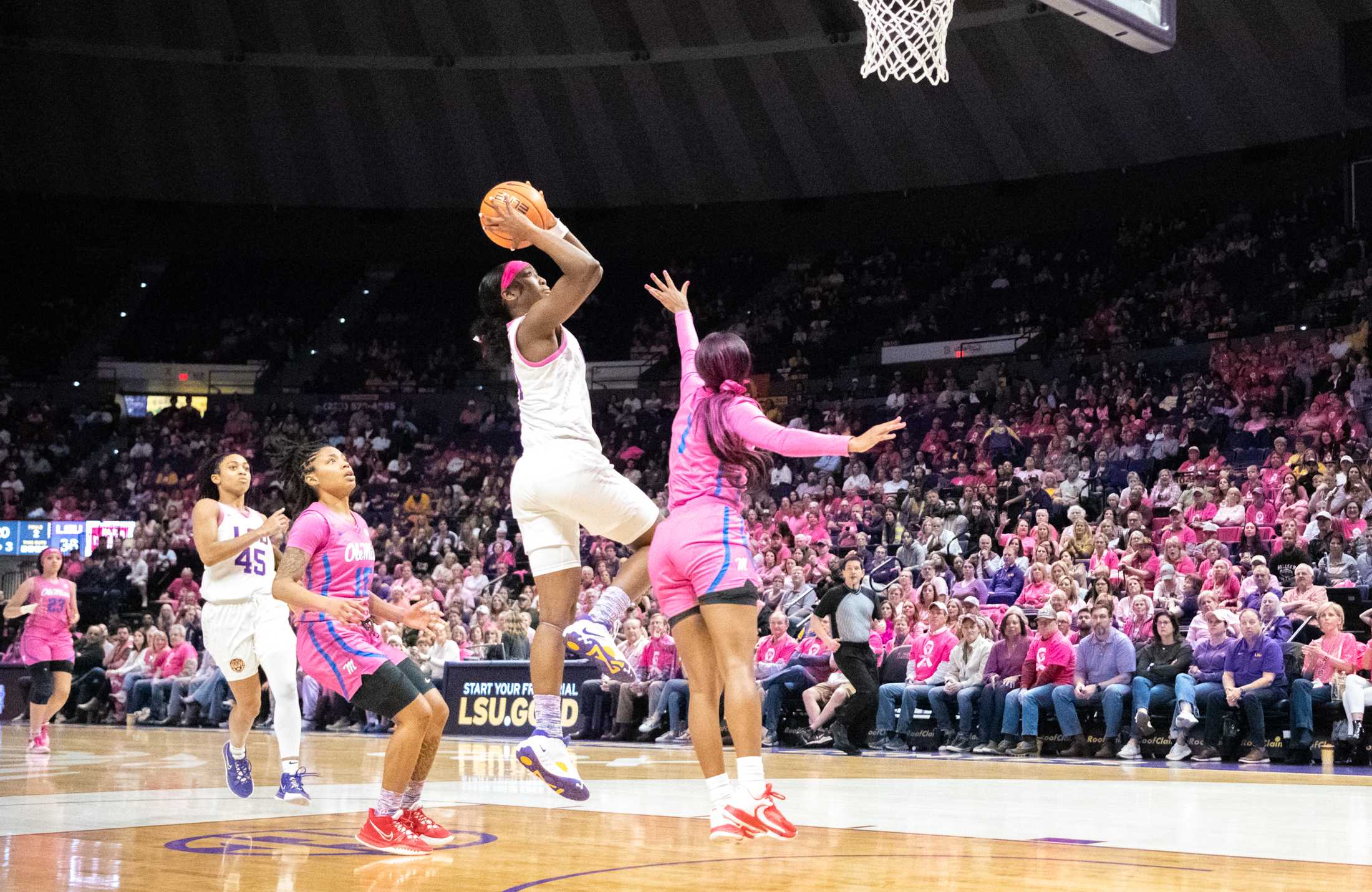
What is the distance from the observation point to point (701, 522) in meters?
5.51

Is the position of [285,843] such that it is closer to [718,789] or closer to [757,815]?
[718,789]

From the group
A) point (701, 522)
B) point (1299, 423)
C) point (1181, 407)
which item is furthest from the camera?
point (1181, 407)

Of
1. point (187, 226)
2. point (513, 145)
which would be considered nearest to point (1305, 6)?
point (513, 145)

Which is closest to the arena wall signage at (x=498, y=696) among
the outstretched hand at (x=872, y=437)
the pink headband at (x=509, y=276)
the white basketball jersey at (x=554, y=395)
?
the white basketball jersey at (x=554, y=395)

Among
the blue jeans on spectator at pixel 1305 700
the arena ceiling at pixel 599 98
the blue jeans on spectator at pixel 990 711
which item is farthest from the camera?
the arena ceiling at pixel 599 98

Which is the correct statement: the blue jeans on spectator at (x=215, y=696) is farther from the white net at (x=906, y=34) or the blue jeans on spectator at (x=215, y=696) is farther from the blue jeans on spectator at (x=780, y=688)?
the white net at (x=906, y=34)

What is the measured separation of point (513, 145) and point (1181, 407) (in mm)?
13986

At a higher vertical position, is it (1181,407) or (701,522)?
(1181,407)

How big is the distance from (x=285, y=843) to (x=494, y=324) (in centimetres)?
233

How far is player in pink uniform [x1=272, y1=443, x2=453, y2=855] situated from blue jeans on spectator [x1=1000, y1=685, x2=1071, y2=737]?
6.64 metres

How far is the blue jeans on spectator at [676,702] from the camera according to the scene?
43.9 feet

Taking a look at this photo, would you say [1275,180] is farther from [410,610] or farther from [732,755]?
[410,610]

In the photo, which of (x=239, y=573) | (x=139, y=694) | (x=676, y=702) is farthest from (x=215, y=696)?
(x=239, y=573)

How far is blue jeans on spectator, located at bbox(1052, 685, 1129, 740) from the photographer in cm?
1105
